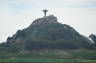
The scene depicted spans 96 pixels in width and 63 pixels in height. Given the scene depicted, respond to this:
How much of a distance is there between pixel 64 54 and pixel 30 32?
42.9 metres

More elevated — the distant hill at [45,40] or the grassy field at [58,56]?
the distant hill at [45,40]

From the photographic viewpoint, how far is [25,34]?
195 m

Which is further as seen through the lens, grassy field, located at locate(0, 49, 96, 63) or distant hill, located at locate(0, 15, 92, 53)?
distant hill, located at locate(0, 15, 92, 53)

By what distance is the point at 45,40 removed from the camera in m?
179

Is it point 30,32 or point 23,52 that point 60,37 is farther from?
point 23,52

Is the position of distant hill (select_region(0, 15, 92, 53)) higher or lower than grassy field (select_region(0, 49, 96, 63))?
higher

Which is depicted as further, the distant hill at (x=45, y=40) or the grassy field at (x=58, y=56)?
the distant hill at (x=45, y=40)

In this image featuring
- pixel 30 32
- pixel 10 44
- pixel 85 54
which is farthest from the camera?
pixel 30 32

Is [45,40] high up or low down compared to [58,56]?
up

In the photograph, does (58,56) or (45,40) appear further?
(45,40)

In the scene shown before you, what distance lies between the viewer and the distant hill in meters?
173

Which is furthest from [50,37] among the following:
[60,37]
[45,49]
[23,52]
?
[23,52]

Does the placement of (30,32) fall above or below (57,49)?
above

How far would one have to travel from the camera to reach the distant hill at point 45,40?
173375 millimetres
